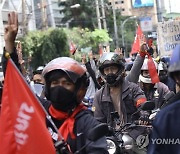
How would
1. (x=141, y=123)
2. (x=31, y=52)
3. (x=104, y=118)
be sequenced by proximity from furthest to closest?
(x=31, y=52), (x=104, y=118), (x=141, y=123)

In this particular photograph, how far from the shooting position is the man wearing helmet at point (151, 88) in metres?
6.47

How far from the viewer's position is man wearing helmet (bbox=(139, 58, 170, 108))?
255 inches

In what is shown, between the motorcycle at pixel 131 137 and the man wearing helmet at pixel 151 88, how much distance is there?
5.49ft

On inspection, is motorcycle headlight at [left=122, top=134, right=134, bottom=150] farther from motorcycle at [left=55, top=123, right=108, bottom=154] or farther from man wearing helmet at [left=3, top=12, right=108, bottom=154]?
motorcycle at [left=55, top=123, right=108, bottom=154]

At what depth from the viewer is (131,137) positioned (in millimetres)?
4488

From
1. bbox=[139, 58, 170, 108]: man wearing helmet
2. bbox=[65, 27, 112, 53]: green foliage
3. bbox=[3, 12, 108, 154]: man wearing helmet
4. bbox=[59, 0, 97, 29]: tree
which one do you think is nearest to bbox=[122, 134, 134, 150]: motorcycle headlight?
bbox=[3, 12, 108, 154]: man wearing helmet

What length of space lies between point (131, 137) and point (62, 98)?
3.49 ft

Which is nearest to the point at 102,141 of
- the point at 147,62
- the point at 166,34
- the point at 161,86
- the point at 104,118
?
the point at 104,118

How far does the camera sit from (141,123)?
443 cm

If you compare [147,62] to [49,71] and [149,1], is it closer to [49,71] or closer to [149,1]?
[49,71]

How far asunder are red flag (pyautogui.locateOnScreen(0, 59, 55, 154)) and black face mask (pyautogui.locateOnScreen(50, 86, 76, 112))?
33cm

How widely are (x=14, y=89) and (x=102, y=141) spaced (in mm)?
665

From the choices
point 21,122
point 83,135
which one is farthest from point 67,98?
point 21,122

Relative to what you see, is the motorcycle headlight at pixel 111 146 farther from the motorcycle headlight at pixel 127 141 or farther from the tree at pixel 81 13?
the tree at pixel 81 13
